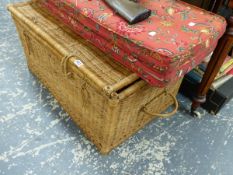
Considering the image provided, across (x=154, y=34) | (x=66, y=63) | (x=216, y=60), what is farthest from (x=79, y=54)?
(x=216, y=60)

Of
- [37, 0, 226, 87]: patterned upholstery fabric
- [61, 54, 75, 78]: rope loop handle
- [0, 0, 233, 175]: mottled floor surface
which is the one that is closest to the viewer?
[37, 0, 226, 87]: patterned upholstery fabric

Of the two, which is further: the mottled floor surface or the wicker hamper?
the mottled floor surface

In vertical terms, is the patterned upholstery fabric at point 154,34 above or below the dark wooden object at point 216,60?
above

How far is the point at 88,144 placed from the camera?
96 cm

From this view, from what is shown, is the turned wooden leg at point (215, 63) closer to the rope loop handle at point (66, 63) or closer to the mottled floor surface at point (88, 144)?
the mottled floor surface at point (88, 144)

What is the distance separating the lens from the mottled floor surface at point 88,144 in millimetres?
895

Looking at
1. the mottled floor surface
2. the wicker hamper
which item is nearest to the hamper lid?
the wicker hamper

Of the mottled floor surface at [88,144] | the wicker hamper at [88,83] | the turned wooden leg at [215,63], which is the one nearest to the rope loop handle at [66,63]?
the wicker hamper at [88,83]

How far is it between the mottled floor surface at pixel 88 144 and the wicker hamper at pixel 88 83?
53mm

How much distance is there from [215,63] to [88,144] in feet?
1.97

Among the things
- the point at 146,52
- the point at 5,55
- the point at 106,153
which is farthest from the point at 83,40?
the point at 5,55

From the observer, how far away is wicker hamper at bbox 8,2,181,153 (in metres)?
0.73

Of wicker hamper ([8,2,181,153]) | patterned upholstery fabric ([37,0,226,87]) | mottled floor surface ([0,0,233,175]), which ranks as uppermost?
patterned upholstery fabric ([37,0,226,87])

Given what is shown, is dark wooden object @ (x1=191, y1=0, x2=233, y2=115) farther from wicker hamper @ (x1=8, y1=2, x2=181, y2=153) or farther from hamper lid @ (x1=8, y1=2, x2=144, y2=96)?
hamper lid @ (x1=8, y1=2, x2=144, y2=96)
